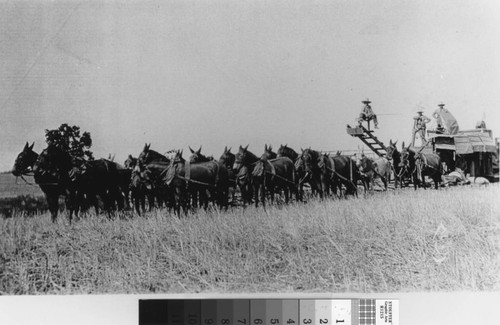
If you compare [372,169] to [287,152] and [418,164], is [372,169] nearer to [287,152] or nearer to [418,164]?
[418,164]

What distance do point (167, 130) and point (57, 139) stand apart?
0.84m

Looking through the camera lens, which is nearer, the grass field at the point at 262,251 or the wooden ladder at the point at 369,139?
the grass field at the point at 262,251

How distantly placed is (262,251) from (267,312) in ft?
1.49

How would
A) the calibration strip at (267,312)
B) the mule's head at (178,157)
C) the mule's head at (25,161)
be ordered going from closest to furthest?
1. the calibration strip at (267,312)
2. the mule's head at (25,161)
3. the mule's head at (178,157)

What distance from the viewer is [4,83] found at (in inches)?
169

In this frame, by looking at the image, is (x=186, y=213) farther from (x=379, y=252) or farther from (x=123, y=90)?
(x=379, y=252)

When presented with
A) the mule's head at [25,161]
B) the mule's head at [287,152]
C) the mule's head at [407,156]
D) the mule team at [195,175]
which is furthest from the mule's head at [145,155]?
the mule's head at [407,156]

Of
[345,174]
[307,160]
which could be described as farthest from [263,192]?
[345,174]

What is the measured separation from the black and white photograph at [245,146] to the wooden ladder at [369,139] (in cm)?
1

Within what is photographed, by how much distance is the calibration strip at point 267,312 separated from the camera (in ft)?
13.5

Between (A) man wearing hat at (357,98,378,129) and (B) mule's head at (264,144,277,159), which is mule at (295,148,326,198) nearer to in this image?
(B) mule's head at (264,144,277,159)

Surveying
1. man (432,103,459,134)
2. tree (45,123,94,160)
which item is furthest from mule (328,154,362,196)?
tree (45,123,94,160)

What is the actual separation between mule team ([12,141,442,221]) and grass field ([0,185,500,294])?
0.45 ft

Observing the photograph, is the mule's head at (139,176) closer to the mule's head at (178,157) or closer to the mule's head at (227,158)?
the mule's head at (178,157)
